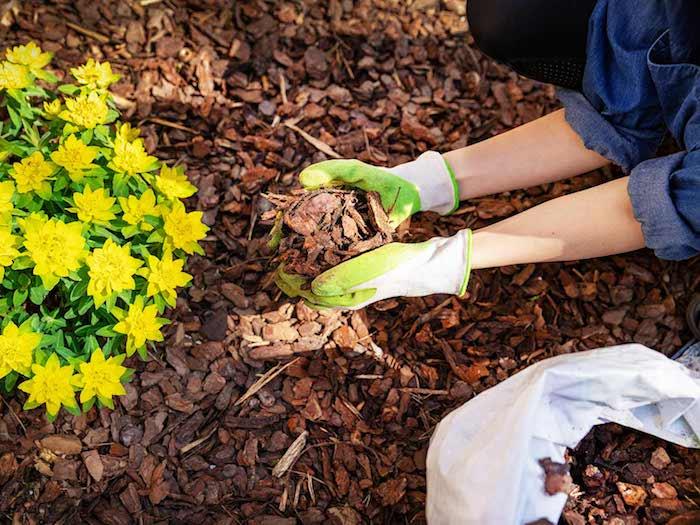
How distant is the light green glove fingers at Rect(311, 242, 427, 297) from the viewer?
5.14 ft

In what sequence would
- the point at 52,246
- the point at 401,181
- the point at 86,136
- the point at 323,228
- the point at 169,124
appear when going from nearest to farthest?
the point at 52,246 < the point at 86,136 < the point at 323,228 < the point at 401,181 < the point at 169,124

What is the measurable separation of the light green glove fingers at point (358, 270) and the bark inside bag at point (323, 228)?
5 cm

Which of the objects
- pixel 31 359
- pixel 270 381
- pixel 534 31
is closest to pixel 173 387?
pixel 270 381

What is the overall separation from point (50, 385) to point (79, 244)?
0.94ft

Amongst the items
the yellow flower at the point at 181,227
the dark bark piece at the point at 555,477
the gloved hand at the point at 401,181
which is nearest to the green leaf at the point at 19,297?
the yellow flower at the point at 181,227

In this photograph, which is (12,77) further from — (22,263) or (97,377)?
(97,377)

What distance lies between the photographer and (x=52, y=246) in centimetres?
A: 132

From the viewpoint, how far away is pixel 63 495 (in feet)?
5.25

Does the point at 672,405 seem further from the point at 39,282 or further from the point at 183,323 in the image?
the point at 39,282

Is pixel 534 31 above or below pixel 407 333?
above

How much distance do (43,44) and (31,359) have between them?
104 cm

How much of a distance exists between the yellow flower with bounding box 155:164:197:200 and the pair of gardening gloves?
0.29 m

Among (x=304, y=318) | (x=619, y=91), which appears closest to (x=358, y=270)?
(x=304, y=318)

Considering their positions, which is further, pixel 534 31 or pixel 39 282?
pixel 534 31
